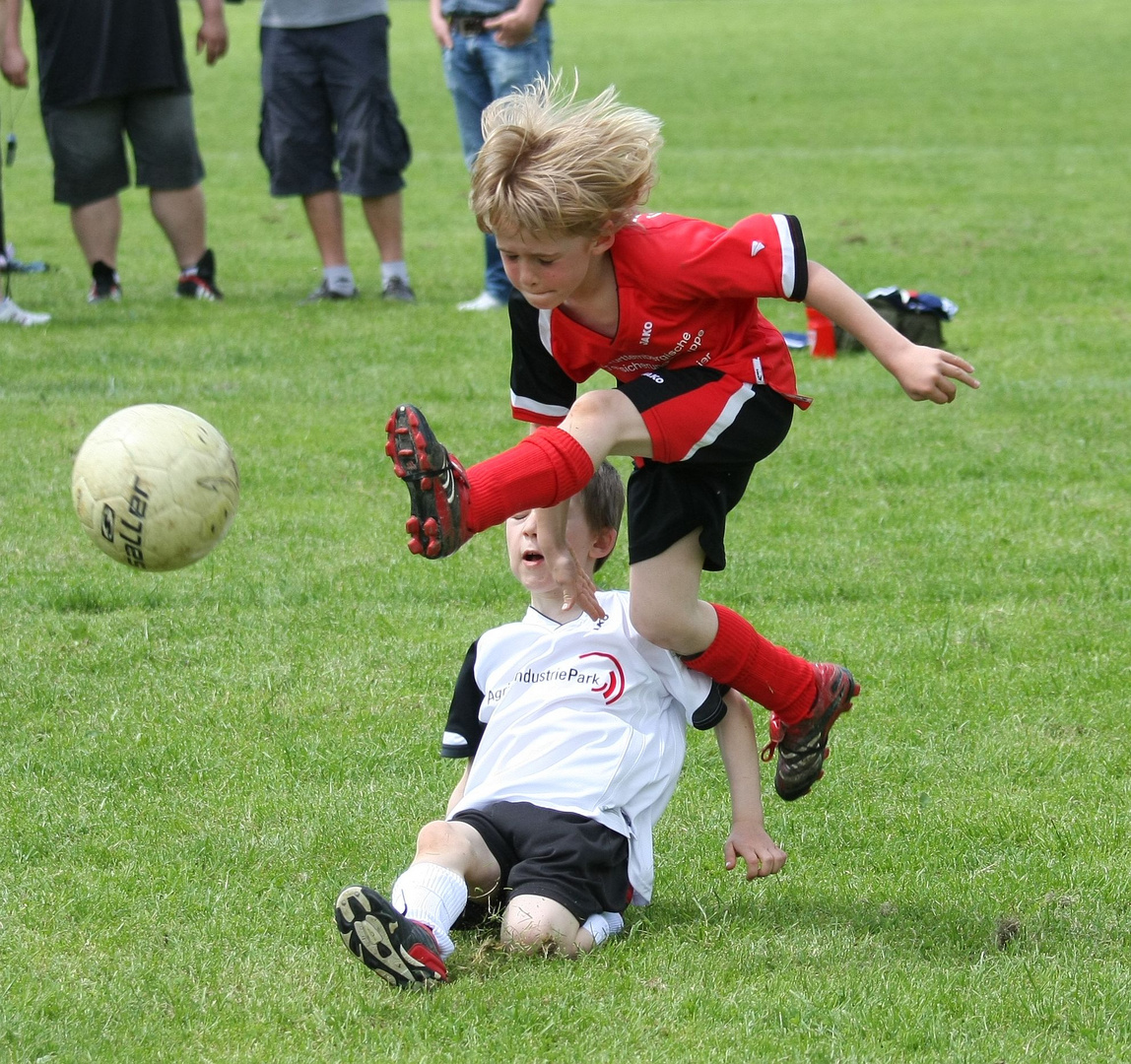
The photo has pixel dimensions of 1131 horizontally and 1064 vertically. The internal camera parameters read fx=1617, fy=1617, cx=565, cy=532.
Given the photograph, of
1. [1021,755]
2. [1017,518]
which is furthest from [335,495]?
[1021,755]

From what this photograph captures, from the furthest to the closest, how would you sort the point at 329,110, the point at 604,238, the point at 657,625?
the point at 329,110 → the point at 657,625 → the point at 604,238

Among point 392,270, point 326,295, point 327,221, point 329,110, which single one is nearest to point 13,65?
point 329,110

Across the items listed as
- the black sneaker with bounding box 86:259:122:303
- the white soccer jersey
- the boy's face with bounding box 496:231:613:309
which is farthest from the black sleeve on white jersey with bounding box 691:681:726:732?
the black sneaker with bounding box 86:259:122:303

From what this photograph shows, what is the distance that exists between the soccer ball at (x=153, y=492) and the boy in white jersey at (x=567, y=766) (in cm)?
69

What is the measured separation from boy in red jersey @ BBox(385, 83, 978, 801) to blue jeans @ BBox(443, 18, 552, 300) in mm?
5876

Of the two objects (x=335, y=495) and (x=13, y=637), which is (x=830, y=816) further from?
(x=335, y=495)

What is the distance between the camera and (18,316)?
919cm

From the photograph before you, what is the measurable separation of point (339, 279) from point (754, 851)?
7.15 metres

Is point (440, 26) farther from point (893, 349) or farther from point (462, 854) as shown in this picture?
point (462, 854)

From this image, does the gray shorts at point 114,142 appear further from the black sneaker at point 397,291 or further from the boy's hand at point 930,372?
the boy's hand at point 930,372

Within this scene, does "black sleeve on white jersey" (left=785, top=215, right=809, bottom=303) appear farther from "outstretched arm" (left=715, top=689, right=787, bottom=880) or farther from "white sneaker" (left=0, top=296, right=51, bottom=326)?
"white sneaker" (left=0, top=296, right=51, bottom=326)

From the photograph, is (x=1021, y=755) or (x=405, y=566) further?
(x=405, y=566)

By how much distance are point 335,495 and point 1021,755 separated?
3088 millimetres

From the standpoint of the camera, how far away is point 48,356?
8.34 meters
